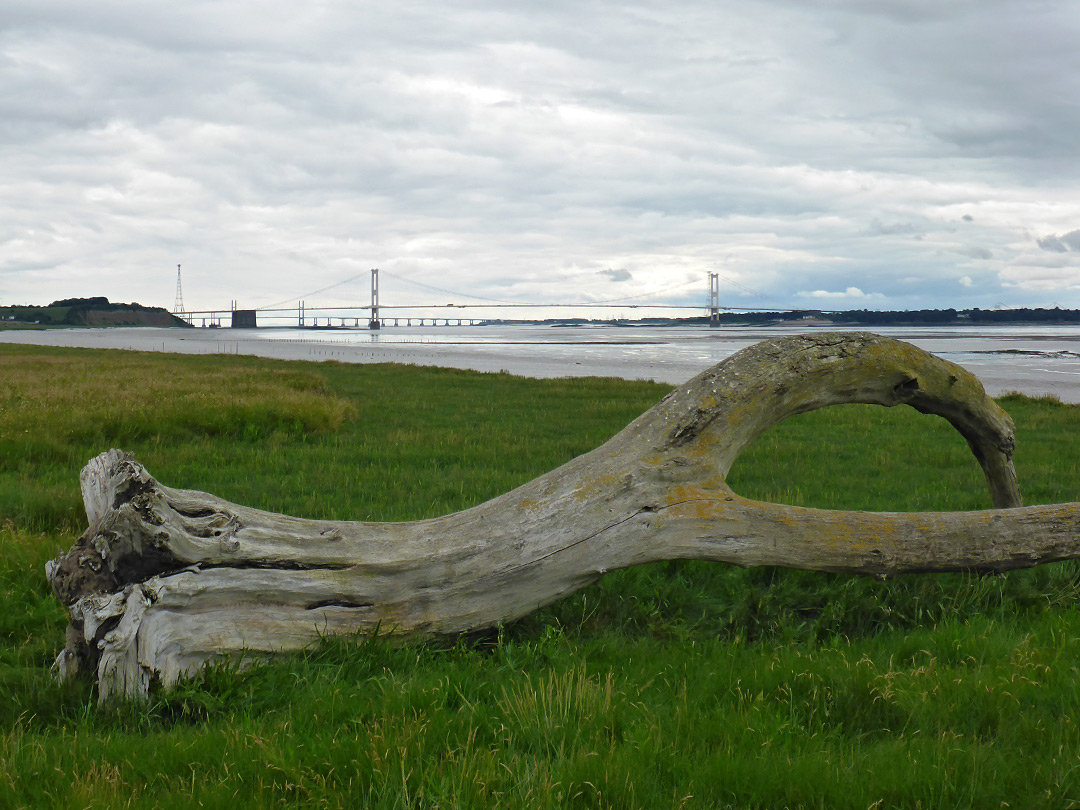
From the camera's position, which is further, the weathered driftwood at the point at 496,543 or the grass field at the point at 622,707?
the weathered driftwood at the point at 496,543

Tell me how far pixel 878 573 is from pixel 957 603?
885 mm

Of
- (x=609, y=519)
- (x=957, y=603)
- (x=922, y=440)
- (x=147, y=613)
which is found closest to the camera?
(x=147, y=613)

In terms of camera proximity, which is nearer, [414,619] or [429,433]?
[414,619]

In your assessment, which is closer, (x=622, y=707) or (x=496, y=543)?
(x=622, y=707)

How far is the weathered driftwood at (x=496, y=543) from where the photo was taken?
4.35 m

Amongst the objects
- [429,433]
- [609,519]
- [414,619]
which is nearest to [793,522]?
[609,519]

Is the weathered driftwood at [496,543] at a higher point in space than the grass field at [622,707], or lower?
higher

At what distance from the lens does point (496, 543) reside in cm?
498

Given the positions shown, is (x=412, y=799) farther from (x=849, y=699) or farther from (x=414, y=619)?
(x=849, y=699)

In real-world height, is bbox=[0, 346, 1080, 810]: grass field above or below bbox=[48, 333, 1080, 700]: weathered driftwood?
below

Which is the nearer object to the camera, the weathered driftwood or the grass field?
the grass field

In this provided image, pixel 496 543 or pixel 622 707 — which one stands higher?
pixel 496 543

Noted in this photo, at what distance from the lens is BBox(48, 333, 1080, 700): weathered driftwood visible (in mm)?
4348

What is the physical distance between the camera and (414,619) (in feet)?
15.4
